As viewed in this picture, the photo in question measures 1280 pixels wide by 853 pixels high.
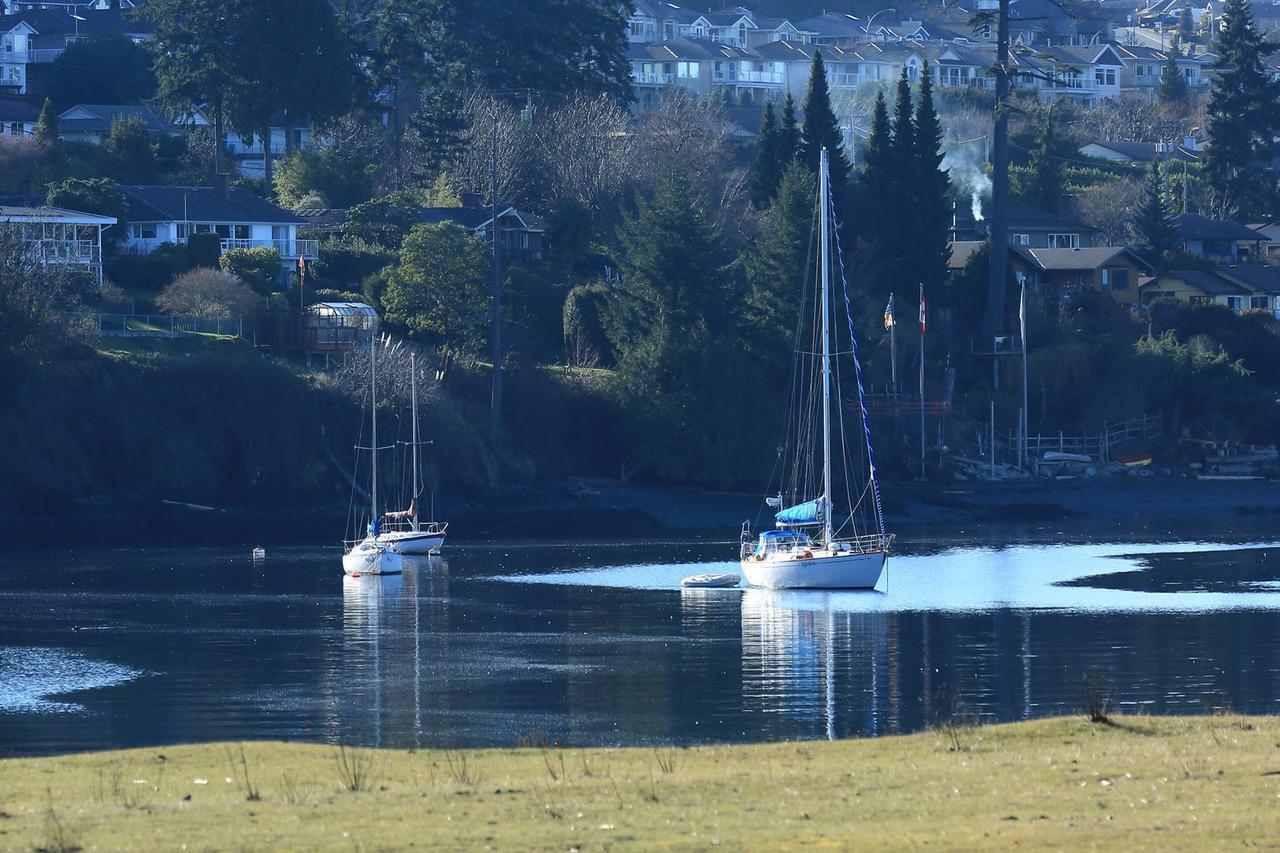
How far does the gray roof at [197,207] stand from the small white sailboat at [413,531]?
85.9 ft

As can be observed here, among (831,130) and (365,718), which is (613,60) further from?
(365,718)

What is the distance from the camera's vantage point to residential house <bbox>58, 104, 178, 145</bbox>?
137 metres

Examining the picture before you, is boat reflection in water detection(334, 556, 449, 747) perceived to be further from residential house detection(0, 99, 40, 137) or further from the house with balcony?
residential house detection(0, 99, 40, 137)

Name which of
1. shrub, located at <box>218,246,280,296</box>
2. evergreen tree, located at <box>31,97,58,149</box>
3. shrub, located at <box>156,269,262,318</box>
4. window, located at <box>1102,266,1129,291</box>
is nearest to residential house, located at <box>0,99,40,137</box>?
evergreen tree, located at <box>31,97,58,149</box>

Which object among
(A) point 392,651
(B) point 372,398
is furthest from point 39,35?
(A) point 392,651

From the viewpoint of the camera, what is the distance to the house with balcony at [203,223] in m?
108

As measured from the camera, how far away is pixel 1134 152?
579 ft

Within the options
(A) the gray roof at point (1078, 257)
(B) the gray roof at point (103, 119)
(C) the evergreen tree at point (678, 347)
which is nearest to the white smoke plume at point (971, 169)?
(A) the gray roof at point (1078, 257)

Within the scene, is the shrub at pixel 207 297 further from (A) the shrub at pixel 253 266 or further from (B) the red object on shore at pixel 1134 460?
(B) the red object on shore at pixel 1134 460

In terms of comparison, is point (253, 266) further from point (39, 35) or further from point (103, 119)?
point (39, 35)

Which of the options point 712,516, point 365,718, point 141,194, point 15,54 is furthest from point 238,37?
point 365,718

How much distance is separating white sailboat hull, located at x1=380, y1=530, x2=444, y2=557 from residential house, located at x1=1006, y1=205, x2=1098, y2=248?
64.1 metres

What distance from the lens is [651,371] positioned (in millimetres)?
101875

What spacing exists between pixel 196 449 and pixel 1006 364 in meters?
46.7
